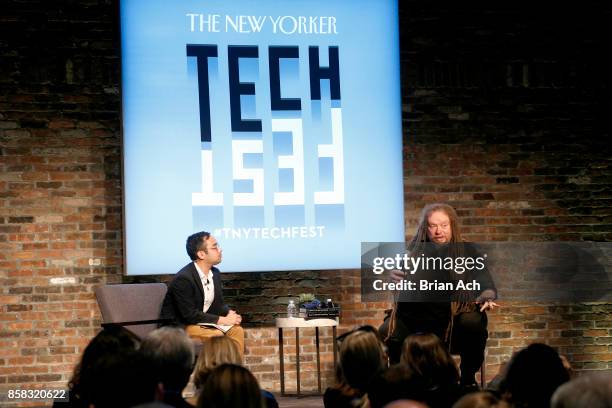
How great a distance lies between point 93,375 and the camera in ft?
7.82

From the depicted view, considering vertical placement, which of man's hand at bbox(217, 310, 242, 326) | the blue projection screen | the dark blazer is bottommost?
man's hand at bbox(217, 310, 242, 326)

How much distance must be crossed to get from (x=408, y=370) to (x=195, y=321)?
2.75 metres

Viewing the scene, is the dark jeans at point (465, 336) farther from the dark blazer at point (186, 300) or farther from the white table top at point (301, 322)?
the dark blazer at point (186, 300)

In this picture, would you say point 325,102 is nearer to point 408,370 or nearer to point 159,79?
point 159,79

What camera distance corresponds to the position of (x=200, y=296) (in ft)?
18.7

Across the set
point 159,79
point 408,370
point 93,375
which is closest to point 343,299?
point 159,79

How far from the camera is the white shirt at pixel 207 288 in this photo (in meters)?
5.78

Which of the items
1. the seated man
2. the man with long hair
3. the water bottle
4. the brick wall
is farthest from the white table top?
the man with long hair

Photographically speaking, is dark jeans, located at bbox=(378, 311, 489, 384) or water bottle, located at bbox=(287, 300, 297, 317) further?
water bottle, located at bbox=(287, 300, 297, 317)

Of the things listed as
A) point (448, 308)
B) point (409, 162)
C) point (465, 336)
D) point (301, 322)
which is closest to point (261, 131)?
point (409, 162)

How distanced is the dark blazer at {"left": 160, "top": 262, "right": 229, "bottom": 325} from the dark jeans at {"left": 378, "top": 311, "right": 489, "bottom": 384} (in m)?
1.26

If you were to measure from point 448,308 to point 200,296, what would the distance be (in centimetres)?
169

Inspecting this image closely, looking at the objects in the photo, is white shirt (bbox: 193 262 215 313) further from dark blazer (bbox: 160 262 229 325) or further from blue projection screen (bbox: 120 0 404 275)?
blue projection screen (bbox: 120 0 404 275)

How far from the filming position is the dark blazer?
5582 millimetres
